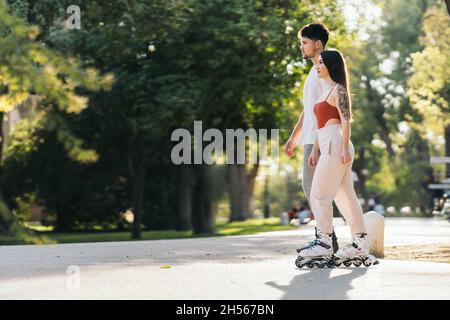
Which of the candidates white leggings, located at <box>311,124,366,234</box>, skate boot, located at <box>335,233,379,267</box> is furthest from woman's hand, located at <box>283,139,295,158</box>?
skate boot, located at <box>335,233,379,267</box>

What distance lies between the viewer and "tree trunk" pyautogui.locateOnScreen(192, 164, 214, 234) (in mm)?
31453

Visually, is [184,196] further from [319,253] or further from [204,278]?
[204,278]

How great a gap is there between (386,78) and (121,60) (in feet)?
127

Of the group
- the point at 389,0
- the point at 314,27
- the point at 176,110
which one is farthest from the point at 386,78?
the point at 314,27

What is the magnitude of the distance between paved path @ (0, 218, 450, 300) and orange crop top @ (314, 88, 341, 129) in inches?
61.3

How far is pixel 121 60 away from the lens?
27.5 metres

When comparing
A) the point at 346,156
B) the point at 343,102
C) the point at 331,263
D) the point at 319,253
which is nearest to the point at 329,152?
the point at 346,156

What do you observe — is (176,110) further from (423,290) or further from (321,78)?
(423,290)

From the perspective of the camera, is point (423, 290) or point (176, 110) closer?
point (423, 290)

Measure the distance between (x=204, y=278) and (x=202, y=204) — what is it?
21898 mm

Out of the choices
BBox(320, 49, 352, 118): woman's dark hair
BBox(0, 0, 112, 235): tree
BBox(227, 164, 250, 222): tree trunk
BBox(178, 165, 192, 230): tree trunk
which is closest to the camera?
BBox(0, 0, 112, 235): tree

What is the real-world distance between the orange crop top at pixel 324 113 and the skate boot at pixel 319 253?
1.16m

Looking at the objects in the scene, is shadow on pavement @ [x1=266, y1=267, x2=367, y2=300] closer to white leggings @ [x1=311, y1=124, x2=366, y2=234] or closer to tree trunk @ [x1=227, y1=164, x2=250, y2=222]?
white leggings @ [x1=311, y1=124, x2=366, y2=234]

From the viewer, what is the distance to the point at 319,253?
10.7 meters
